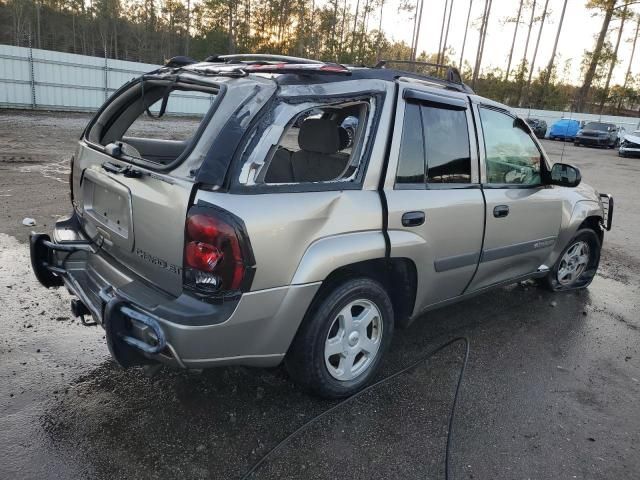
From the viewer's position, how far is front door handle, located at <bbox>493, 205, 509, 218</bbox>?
355cm

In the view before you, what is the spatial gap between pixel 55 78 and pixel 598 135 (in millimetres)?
28227

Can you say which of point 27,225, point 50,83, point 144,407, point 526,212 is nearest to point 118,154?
point 144,407

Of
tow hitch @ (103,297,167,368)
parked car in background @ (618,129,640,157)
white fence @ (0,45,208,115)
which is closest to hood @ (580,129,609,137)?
parked car in background @ (618,129,640,157)

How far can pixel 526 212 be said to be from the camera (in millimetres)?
3883

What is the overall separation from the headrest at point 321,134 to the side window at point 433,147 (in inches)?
18.8

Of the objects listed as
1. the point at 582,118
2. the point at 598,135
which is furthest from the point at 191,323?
the point at 582,118

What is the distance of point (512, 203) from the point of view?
12.2 ft

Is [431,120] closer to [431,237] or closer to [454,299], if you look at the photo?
[431,237]

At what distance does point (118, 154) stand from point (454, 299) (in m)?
2.51

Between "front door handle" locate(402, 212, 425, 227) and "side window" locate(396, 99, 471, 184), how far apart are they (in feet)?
0.67

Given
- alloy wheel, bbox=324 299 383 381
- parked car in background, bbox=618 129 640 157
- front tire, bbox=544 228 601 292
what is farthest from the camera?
parked car in background, bbox=618 129 640 157

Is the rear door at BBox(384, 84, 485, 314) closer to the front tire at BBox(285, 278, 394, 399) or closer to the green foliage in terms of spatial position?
the front tire at BBox(285, 278, 394, 399)

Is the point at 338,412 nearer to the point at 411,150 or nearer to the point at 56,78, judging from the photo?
the point at 411,150

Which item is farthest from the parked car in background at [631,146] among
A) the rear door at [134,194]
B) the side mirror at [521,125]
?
the rear door at [134,194]
